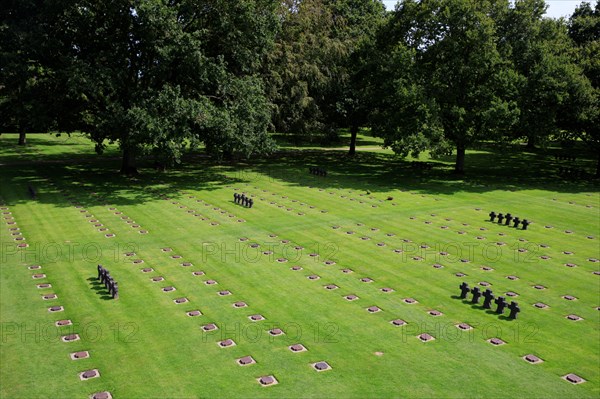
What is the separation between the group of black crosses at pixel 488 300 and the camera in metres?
14.7

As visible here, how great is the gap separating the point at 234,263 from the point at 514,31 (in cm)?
3662

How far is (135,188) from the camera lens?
1241 inches

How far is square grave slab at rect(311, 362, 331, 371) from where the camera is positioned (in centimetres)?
1165

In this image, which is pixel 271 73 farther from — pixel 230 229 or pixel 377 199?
pixel 230 229

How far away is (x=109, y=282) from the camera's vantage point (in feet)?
51.2

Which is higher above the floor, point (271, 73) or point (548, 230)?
point (271, 73)

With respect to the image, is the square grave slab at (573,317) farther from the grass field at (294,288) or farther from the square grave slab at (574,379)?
the square grave slab at (574,379)

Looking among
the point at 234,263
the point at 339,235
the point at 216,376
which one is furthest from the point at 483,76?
the point at 216,376

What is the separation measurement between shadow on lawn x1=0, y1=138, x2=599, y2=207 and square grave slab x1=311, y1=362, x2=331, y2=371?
61.9 ft

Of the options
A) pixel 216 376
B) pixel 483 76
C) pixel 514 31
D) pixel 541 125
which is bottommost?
pixel 216 376

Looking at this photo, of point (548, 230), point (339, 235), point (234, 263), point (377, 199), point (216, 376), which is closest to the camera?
point (216, 376)

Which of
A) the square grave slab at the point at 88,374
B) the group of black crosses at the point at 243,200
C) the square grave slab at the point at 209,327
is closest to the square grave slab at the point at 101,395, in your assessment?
the square grave slab at the point at 88,374

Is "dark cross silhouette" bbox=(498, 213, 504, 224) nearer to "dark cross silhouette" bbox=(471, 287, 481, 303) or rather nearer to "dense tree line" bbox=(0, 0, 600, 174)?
"dense tree line" bbox=(0, 0, 600, 174)

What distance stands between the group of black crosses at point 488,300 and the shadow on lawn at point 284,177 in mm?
17262
